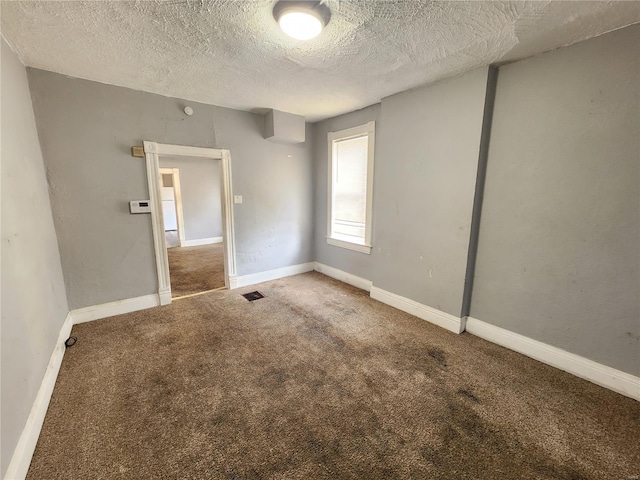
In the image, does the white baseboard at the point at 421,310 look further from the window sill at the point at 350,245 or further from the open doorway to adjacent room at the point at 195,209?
the open doorway to adjacent room at the point at 195,209

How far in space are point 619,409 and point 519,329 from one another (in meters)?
0.71

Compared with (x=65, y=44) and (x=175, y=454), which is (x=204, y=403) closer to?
(x=175, y=454)

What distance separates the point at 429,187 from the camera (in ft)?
9.05

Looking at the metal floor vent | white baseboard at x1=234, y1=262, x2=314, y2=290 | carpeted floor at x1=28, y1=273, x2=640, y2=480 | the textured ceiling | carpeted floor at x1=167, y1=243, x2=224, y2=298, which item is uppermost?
the textured ceiling

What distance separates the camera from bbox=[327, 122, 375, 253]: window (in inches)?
141

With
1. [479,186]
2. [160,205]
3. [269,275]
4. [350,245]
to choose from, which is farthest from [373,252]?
[160,205]

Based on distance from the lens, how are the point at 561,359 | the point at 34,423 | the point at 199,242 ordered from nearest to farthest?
the point at 34,423 → the point at 561,359 → the point at 199,242

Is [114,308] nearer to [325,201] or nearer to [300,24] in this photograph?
[325,201]

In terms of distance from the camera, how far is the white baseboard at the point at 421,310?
2658mm

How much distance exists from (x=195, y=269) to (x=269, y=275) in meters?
1.57

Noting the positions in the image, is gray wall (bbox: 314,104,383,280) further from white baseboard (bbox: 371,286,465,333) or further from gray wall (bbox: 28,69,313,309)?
gray wall (bbox: 28,69,313,309)

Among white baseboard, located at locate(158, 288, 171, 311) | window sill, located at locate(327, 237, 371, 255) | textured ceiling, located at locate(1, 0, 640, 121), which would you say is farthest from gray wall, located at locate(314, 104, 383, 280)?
white baseboard, located at locate(158, 288, 171, 311)

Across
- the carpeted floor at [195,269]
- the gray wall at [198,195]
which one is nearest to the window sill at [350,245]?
the carpeted floor at [195,269]

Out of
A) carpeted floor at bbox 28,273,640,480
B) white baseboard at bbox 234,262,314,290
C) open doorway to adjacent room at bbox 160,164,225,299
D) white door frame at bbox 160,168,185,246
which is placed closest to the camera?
carpeted floor at bbox 28,273,640,480
